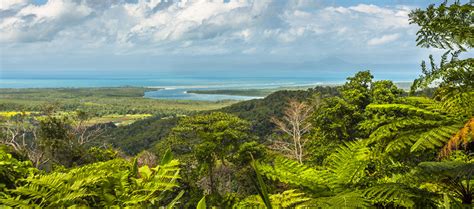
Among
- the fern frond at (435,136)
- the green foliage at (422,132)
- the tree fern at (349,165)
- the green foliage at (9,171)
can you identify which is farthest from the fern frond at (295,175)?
the green foliage at (9,171)

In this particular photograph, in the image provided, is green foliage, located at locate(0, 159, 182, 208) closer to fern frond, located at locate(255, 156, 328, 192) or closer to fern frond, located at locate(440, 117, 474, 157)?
fern frond, located at locate(255, 156, 328, 192)

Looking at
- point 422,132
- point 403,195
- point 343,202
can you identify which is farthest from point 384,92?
point 343,202

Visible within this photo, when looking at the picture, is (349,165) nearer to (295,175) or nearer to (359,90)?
(295,175)

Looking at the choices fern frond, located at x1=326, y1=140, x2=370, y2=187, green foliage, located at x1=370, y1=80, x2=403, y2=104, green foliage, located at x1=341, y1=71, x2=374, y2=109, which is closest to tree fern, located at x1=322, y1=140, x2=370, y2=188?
fern frond, located at x1=326, y1=140, x2=370, y2=187

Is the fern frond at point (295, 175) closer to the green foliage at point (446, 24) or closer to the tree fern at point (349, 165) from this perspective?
the tree fern at point (349, 165)

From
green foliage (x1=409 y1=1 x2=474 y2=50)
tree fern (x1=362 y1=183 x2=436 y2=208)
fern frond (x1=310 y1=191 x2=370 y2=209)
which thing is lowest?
tree fern (x1=362 y1=183 x2=436 y2=208)

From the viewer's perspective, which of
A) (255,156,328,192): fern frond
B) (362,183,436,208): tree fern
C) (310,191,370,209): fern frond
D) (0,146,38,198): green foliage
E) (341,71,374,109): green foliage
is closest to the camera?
(310,191,370,209): fern frond

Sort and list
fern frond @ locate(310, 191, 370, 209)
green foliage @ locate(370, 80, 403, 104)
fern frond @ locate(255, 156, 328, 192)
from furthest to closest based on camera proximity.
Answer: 1. green foliage @ locate(370, 80, 403, 104)
2. fern frond @ locate(255, 156, 328, 192)
3. fern frond @ locate(310, 191, 370, 209)

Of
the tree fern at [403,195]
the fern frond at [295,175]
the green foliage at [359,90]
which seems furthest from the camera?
the green foliage at [359,90]

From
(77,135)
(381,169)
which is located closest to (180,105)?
(77,135)

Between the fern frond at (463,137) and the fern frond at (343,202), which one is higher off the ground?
the fern frond at (463,137)

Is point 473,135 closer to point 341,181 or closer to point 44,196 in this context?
point 341,181
